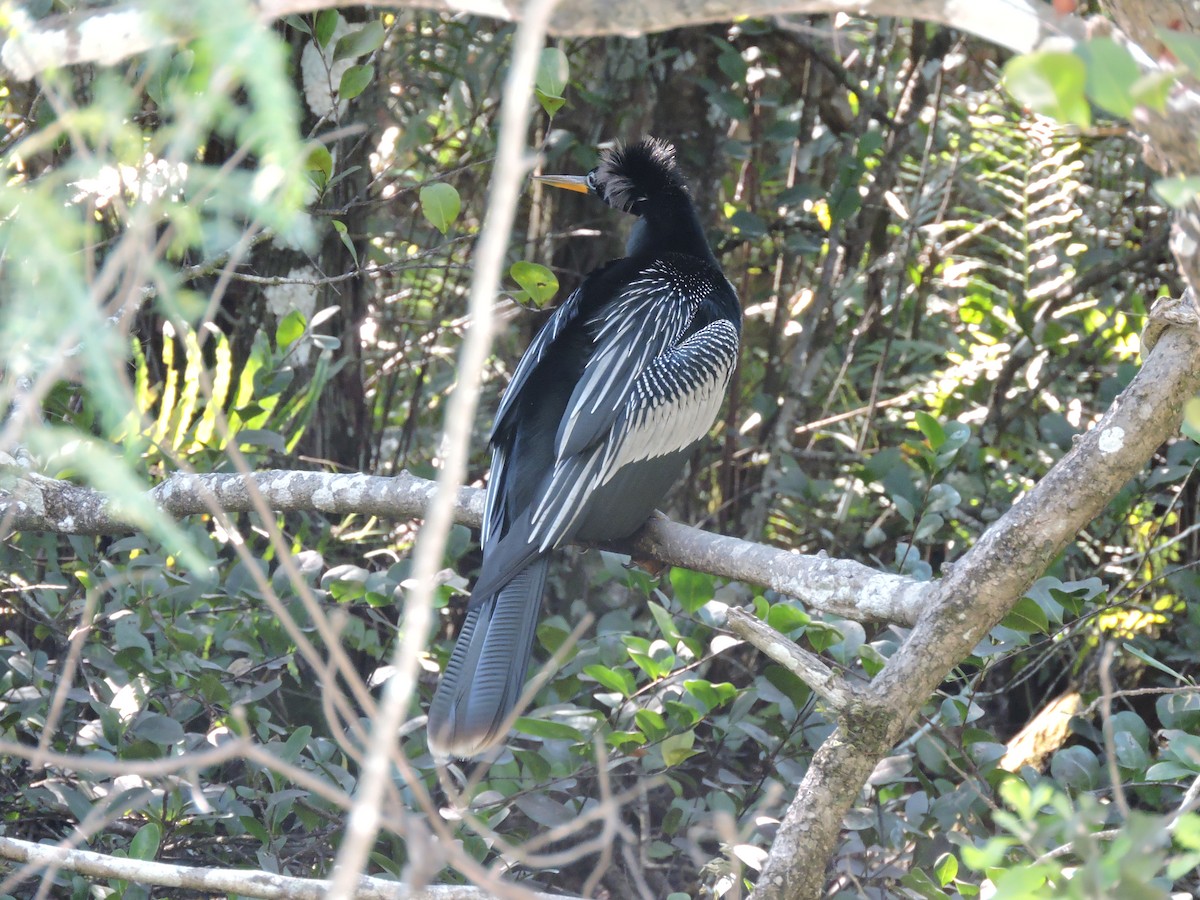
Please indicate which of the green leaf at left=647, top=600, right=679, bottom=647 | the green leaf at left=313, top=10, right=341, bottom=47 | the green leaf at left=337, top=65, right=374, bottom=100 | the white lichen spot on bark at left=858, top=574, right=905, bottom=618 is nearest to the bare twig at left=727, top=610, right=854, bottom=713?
the white lichen spot on bark at left=858, top=574, right=905, bottom=618

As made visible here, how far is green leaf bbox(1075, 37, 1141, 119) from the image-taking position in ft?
2.90

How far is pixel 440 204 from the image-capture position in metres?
2.41

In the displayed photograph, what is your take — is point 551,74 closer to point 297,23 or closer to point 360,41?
point 360,41

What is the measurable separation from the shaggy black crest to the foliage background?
Result: 1.65 feet

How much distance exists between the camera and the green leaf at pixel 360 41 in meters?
2.42

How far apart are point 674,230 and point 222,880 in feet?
7.47

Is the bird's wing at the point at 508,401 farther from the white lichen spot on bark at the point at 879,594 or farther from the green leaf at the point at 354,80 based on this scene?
the white lichen spot on bark at the point at 879,594

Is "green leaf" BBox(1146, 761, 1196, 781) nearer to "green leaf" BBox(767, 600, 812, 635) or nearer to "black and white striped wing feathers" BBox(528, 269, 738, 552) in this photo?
"green leaf" BBox(767, 600, 812, 635)

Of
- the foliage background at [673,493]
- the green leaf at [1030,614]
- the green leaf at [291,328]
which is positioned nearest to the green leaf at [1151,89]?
the foliage background at [673,493]

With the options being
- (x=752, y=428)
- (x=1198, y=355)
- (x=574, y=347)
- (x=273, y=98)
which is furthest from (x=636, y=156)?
(x=273, y=98)

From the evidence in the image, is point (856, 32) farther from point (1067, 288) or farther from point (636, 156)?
point (636, 156)

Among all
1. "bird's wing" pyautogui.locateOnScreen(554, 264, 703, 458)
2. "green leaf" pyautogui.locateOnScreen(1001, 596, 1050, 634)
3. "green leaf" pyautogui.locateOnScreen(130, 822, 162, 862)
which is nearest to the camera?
"green leaf" pyautogui.locateOnScreen(130, 822, 162, 862)

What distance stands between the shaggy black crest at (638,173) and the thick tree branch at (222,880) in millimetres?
2268

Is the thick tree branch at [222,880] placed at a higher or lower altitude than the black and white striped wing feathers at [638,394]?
lower
